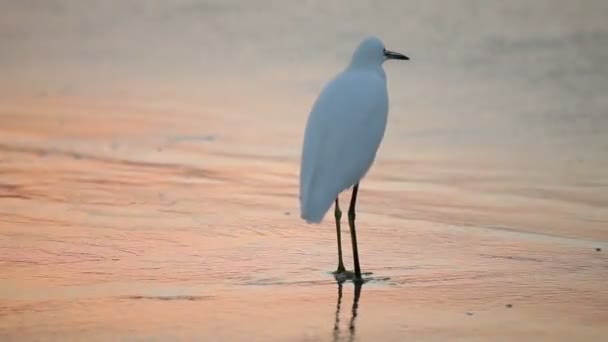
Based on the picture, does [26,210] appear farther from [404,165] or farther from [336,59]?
[336,59]

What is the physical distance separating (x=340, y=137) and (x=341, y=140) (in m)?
0.02

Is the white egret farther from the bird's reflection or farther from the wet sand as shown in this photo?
the wet sand

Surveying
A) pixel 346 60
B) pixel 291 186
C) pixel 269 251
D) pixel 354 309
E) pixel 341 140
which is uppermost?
pixel 341 140

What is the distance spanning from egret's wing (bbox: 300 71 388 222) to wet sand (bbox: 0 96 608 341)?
37 cm

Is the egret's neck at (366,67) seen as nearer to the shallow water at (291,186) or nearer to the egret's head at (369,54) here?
the egret's head at (369,54)

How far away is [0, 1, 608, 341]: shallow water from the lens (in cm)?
509

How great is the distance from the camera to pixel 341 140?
6.02 m

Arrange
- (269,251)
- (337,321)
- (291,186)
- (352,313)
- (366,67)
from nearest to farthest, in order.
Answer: (337,321)
(352,313)
(269,251)
(366,67)
(291,186)

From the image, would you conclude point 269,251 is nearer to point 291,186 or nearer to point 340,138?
point 340,138

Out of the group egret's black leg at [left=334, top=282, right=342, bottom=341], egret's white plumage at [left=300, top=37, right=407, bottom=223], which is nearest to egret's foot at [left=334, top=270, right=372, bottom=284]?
egret's black leg at [left=334, top=282, right=342, bottom=341]

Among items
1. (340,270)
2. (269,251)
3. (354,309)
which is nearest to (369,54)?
(269,251)

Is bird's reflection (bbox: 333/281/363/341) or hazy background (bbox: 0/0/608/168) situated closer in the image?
bird's reflection (bbox: 333/281/363/341)

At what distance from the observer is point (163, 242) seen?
6320 mm

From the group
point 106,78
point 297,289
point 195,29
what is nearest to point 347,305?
point 297,289
